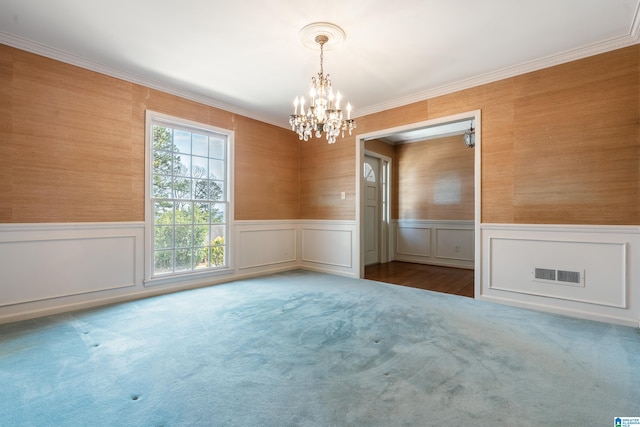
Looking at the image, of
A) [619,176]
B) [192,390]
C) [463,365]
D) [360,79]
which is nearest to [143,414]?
[192,390]

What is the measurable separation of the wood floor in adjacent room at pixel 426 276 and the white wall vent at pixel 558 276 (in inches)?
32.9

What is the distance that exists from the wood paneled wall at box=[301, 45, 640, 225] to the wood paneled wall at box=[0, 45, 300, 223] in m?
4.06

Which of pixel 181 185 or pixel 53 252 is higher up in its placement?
pixel 181 185

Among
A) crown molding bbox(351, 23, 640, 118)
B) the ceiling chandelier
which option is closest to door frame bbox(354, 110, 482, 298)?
crown molding bbox(351, 23, 640, 118)

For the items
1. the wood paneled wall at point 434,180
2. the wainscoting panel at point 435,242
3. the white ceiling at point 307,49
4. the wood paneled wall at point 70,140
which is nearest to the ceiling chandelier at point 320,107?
the white ceiling at point 307,49

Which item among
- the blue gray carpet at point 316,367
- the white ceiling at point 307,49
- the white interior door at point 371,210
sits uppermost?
the white ceiling at point 307,49

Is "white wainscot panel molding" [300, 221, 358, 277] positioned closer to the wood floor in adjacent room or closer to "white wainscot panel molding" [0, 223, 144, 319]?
the wood floor in adjacent room

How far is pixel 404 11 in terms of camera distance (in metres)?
2.49

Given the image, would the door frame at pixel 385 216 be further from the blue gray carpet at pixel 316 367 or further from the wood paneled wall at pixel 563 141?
the blue gray carpet at pixel 316 367

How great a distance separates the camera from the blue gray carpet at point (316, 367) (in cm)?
157

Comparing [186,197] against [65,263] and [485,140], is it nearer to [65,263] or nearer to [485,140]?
[65,263]

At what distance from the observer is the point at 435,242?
21.2 ft

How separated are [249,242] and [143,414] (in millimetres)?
3499

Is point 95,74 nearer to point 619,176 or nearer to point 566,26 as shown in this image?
point 566,26
